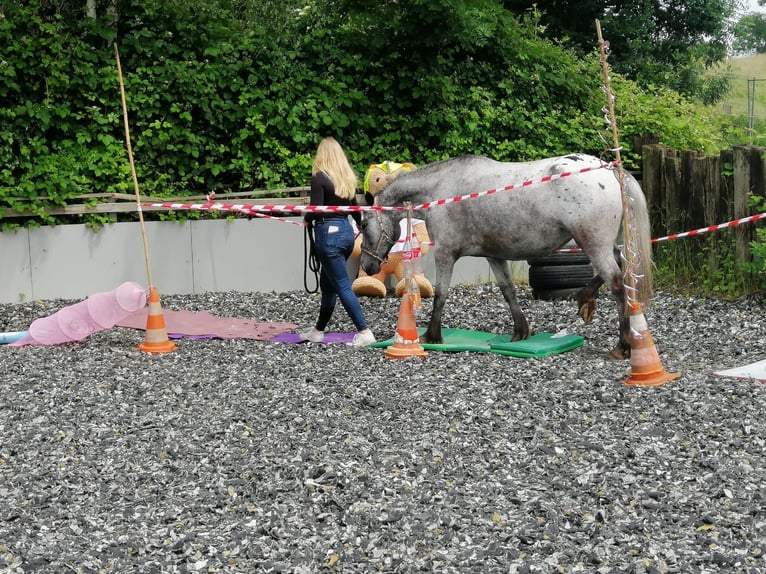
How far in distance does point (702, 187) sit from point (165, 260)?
18.7 feet

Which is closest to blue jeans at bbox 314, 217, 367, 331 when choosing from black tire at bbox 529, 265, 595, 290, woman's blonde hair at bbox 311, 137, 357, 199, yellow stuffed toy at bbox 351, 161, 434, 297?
woman's blonde hair at bbox 311, 137, 357, 199

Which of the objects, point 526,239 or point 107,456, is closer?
point 107,456

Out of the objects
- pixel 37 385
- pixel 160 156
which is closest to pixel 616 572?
pixel 37 385

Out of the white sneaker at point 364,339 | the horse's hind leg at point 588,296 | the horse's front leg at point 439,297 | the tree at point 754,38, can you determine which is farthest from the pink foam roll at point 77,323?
the tree at point 754,38

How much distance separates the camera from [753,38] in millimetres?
42344

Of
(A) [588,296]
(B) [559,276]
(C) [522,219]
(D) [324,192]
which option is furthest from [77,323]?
(B) [559,276]

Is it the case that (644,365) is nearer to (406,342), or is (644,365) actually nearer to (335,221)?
(406,342)

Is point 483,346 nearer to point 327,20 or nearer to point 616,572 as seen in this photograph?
point 616,572

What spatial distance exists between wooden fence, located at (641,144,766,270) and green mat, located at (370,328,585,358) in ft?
8.80

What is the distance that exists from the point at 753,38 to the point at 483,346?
39.6m

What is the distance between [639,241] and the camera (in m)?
7.06

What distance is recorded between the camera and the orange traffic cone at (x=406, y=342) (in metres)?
7.40

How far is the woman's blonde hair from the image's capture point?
7.81 metres

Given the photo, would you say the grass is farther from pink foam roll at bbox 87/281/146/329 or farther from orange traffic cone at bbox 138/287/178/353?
orange traffic cone at bbox 138/287/178/353
